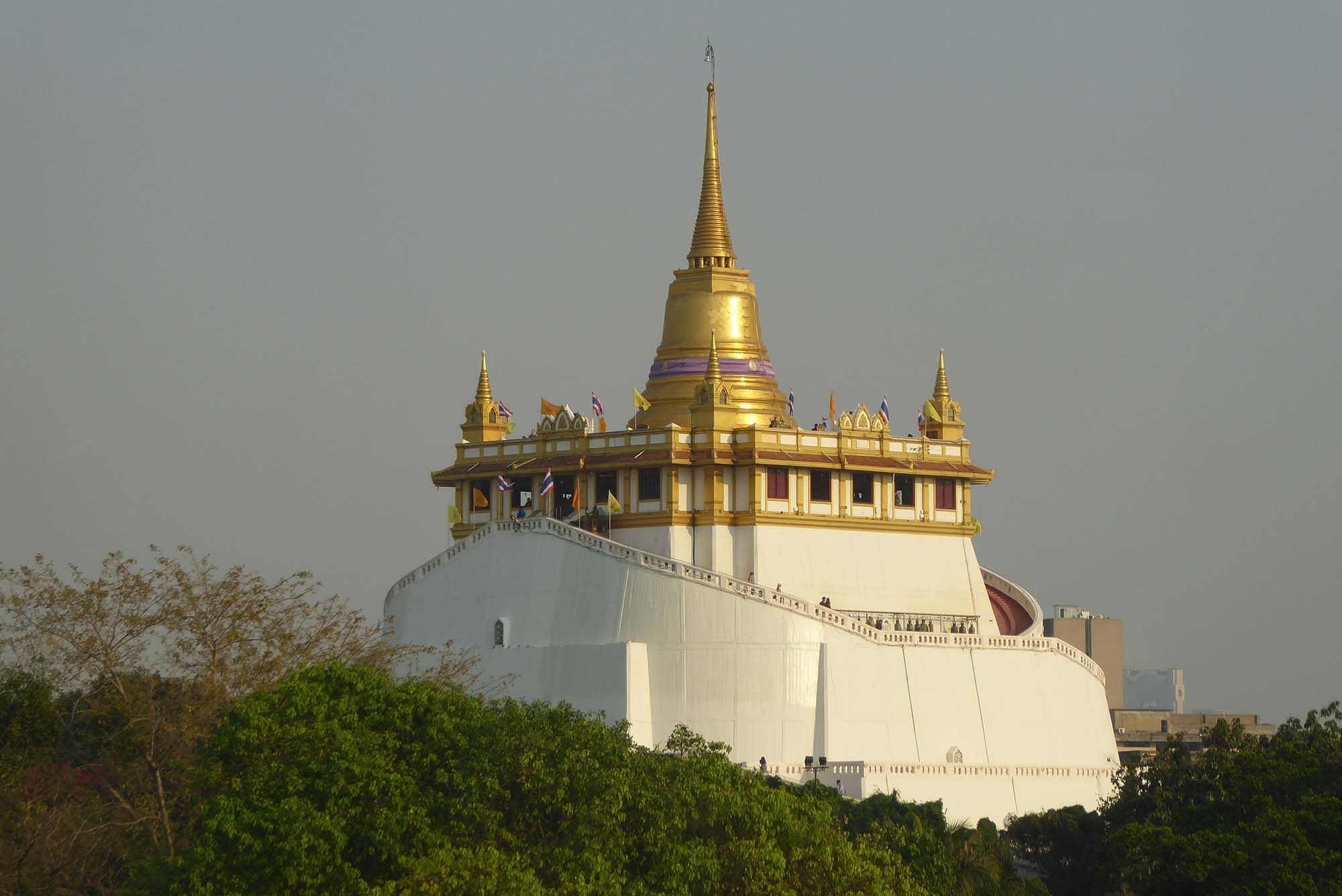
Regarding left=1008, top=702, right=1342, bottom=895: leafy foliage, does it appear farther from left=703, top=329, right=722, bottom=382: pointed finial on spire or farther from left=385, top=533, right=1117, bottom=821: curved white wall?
left=703, top=329, right=722, bottom=382: pointed finial on spire

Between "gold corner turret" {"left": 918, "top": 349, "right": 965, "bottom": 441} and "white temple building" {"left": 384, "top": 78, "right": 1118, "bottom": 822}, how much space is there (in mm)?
78

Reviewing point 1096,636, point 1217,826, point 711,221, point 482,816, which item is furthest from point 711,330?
point 1096,636

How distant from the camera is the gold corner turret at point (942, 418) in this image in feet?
293

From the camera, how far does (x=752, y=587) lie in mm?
78750

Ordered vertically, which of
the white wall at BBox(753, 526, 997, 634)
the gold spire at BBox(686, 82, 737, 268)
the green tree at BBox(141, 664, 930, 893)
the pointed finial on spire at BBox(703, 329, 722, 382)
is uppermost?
the gold spire at BBox(686, 82, 737, 268)

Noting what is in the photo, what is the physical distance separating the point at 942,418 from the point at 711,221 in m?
9.87

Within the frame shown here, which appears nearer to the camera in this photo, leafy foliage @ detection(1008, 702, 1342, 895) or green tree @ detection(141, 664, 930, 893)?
green tree @ detection(141, 664, 930, 893)

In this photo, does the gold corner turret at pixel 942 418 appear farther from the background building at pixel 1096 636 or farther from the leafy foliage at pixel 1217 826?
the background building at pixel 1096 636

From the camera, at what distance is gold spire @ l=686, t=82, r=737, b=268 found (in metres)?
90.4

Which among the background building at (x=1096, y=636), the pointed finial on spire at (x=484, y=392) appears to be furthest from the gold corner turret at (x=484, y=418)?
the background building at (x=1096, y=636)

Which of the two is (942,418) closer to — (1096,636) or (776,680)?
(776,680)

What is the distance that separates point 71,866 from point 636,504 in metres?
28.5

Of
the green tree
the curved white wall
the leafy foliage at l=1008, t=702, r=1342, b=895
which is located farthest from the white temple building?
the green tree

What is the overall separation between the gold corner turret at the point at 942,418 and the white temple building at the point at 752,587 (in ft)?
0.25
